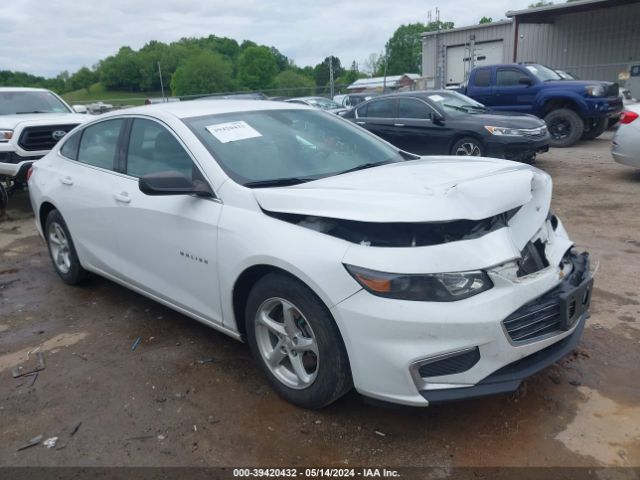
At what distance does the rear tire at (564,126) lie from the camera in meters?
12.0

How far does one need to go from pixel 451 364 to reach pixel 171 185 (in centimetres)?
181

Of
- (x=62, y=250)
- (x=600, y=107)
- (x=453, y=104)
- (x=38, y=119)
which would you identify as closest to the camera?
(x=62, y=250)

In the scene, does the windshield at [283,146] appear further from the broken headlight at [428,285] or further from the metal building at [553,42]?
the metal building at [553,42]

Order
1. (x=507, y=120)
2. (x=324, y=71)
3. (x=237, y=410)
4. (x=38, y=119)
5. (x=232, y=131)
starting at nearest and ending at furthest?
(x=237, y=410) → (x=232, y=131) → (x=38, y=119) → (x=507, y=120) → (x=324, y=71)

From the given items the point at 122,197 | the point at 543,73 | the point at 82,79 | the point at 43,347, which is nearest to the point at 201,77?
the point at 82,79

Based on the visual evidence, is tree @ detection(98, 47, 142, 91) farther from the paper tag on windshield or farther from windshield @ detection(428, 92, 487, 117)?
the paper tag on windshield

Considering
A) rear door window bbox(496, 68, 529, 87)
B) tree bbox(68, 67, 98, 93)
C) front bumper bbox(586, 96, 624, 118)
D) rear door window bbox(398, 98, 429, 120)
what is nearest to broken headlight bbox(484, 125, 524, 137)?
rear door window bbox(398, 98, 429, 120)

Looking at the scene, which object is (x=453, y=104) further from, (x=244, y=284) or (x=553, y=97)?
(x=244, y=284)

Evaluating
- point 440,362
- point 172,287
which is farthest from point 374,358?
point 172,287

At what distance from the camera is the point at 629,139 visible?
25.9 feet

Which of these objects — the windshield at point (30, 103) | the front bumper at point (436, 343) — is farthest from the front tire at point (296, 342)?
the windshield at point (30, 103)

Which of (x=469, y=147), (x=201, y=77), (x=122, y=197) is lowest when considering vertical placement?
(x=469, y=147)

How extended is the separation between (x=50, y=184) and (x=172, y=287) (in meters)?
2.01

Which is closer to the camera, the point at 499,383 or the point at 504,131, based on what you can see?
the point at 499,383
